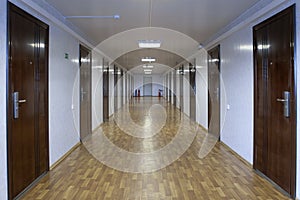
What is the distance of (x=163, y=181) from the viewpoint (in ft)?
12.1

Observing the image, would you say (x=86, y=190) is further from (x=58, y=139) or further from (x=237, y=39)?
(x=237, y=39)

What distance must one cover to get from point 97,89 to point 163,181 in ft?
17.6

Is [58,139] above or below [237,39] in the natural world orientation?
below

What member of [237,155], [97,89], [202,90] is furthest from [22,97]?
[202,90]

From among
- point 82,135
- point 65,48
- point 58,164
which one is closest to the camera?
point 58,164

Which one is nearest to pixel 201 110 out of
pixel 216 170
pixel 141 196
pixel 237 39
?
pixel 237 39

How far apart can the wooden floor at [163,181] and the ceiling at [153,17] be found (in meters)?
2.65

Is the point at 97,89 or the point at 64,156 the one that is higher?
the point at 97,89

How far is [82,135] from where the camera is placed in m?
6.48

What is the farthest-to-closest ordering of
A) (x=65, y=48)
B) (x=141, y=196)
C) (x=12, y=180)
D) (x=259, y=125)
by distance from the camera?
1. (x=65, y=48)
2. (x=259, y=125)
3. (x=141, y=196)
4. (x=12, y=180)

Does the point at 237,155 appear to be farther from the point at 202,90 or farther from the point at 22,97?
the point at 22,97

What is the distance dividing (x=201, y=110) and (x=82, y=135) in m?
4.09

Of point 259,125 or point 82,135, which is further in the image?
point 82,135

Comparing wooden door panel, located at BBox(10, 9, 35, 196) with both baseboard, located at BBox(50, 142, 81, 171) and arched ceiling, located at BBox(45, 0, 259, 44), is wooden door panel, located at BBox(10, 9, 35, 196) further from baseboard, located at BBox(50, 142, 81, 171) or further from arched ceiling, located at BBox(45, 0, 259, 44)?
arched ceiling, located at BBox(45, 0, 259, 44)
